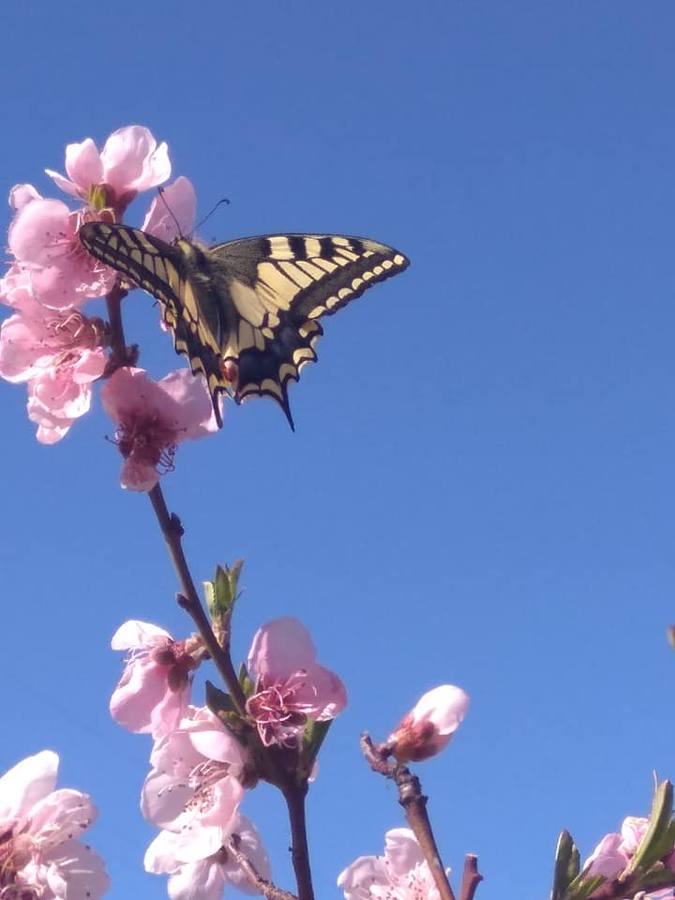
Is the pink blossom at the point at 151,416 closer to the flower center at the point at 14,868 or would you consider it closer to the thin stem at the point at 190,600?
the thin stem at the point at 190,600

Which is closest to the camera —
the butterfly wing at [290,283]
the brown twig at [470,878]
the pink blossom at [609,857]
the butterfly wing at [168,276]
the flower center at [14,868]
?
the brown twig at [470,878]

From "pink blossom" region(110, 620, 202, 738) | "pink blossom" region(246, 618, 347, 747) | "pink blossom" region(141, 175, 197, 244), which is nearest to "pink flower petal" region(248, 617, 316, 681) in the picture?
"pink blossom" region(246, 618, 347, 747)

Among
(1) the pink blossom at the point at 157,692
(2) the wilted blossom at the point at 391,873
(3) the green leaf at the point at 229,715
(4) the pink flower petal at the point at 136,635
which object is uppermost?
(4) the pink flower petal at the point at 136,635

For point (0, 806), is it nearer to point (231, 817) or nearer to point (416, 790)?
point (231, 817)

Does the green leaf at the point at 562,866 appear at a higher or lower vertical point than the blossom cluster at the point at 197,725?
lower

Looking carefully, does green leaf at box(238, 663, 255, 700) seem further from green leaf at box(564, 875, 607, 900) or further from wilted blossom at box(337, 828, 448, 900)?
green leaf at box(564, 875, 607, 900)

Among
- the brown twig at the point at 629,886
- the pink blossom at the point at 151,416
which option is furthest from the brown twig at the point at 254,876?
the pink blossom at the point at 151,416

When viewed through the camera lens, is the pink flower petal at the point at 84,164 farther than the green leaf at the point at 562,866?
Yes
